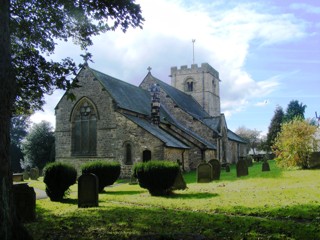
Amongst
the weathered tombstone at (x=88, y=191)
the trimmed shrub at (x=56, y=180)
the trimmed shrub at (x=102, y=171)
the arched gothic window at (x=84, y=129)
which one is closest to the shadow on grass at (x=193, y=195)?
the weathered tombstone at (x=88, y=191)

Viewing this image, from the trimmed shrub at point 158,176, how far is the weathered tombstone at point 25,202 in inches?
221

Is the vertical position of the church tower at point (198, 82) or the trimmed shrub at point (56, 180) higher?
the church tower at point (198, 82)

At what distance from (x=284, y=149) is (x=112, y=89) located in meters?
14.5

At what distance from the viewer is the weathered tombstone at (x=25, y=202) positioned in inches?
350

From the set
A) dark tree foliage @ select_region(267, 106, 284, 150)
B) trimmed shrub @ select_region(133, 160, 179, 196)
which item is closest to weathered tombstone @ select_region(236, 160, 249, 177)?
trimmed shrub @ select_region(133, 160, 179, 196)

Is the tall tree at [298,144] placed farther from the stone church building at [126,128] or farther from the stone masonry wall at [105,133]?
the stone masonry wall at [105,133]

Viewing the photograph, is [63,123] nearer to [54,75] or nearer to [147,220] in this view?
[54,75]

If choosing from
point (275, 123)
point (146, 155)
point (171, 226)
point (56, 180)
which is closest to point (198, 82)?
point (275, 123)

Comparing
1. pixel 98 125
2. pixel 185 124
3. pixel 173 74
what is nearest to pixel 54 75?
pixel 98 125

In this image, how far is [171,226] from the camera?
745cm

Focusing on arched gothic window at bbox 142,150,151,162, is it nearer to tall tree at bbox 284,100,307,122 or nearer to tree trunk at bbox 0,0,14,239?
tree trunk at bbox 0,0,14,239

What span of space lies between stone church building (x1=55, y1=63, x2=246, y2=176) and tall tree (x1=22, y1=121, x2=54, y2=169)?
987 cm

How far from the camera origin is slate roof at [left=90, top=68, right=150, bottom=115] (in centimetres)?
2723

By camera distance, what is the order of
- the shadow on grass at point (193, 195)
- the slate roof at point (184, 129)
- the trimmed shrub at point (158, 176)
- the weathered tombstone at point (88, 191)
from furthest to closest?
the slate roof at point (184, 129), the trimmed shrub at point (158, 176), the shadow on grass at point (193, 195), the weathered tombstone at point (88, 191)
